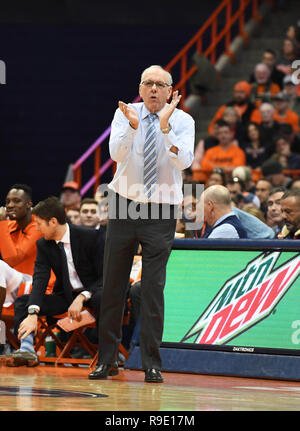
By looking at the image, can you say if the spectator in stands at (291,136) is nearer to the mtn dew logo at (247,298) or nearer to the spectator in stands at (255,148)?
the spectator in stands at (255,148)

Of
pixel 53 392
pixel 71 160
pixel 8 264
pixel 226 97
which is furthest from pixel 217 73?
pixel 53 392

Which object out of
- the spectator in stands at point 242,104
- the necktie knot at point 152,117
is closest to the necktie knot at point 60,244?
the necktie knot at point 152,117

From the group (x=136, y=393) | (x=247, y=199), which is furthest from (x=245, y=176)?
(x=136, y=393)

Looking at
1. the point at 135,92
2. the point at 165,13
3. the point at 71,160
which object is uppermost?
the point at 165,13

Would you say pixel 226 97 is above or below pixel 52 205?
above

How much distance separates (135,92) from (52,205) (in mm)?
9718

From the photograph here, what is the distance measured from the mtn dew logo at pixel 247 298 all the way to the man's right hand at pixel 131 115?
170cm

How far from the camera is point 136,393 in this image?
596 cm

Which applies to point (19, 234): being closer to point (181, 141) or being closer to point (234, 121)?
point (181, 141)

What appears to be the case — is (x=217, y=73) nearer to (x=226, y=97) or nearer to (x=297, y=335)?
(x=226, y=97)

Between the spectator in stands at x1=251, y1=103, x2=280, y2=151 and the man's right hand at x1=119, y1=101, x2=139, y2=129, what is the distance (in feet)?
25.1

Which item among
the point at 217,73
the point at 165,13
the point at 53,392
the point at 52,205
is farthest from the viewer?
the point at 165,13

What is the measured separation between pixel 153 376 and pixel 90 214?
4570mm

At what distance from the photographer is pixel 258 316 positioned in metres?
7.54
